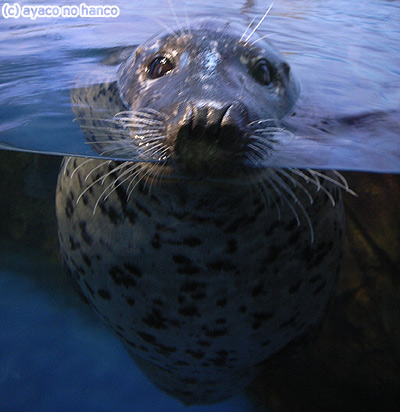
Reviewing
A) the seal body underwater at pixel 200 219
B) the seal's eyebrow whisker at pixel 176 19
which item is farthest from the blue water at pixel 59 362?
the seal's eyebrow whisker at pixel 176 19

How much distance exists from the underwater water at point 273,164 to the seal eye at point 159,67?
46 cm

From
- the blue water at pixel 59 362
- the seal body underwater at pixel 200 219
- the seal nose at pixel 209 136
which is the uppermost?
the seal nose at pixel 209 136

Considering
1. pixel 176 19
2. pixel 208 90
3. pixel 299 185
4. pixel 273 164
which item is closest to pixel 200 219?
pixel 273 164

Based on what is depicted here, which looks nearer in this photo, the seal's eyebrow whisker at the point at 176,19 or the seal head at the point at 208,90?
the seal head at the point at 208,90

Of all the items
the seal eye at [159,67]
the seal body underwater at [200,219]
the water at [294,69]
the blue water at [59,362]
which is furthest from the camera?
the blue water at [59,362]

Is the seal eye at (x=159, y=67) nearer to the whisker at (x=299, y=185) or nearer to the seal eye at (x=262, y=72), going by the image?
the seal eye at (x=262, y=72)

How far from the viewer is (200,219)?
1.88 metres

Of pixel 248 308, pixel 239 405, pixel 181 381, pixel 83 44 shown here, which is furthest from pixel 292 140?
pixel 239 405

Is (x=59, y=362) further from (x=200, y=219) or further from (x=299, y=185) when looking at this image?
(x=299, y=185)

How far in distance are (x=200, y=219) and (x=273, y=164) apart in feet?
1.30

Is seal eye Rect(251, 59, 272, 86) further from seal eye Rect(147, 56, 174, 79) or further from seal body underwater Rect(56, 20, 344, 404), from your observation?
seal eye Rect(147, 56, 174, 79)

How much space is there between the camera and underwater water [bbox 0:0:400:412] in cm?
217

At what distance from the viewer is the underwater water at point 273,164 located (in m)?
2.17

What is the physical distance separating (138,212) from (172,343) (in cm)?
79
